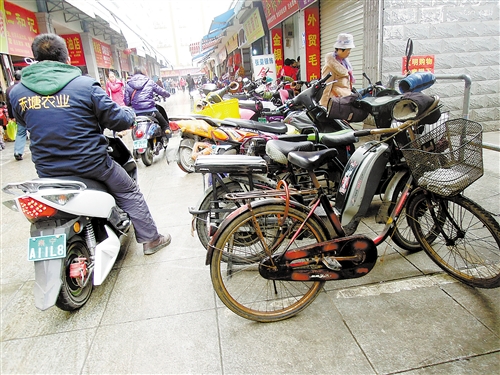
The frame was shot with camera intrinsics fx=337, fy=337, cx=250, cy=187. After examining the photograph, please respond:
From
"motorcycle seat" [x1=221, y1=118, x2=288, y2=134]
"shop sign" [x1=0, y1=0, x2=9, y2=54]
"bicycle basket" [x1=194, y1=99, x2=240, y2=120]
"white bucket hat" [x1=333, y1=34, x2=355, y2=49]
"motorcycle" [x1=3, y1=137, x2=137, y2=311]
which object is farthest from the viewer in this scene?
"shop sign" [x1=0, y1=0, x2=9, y2=54]

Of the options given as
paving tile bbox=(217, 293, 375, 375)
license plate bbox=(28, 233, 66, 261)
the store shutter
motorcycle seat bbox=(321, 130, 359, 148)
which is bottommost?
paving tile bbox=(217, 293, 375, 375)

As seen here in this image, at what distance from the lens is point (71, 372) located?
213cm

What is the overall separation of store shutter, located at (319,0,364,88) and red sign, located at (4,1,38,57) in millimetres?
8949

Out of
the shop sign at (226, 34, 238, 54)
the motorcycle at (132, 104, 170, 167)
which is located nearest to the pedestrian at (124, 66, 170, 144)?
the motorcycle at (132, 104, 170, 167)

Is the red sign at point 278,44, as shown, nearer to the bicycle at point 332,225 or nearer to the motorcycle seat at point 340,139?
the motorcycle seat at point 340,139

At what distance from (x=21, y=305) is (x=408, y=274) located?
326 cm

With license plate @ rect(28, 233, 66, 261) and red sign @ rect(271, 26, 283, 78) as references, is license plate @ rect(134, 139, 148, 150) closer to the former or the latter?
license plate @ rect(28, 233, 66, 261)

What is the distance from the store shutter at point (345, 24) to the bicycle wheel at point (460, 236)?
15.3 feet

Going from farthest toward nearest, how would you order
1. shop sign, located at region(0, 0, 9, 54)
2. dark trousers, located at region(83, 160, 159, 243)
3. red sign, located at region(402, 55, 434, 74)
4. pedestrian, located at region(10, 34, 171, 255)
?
shop sign, located at region(0, 0, 9, 54) → red sign, located at region(402, 55, 434, 74) → dark trousers, located at region(83, 160, 159, 243) → pedestrian, located at region(10, 34, 171, 255)

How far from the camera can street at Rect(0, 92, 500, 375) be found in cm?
206

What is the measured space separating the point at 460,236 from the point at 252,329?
166 centimetres

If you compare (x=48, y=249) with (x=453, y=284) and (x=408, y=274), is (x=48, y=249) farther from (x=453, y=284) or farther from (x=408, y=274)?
(x=453, y=284)

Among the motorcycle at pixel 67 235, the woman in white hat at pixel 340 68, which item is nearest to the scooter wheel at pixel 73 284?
the motorcycle at pixel 67 235

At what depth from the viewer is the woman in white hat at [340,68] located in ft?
16.3
